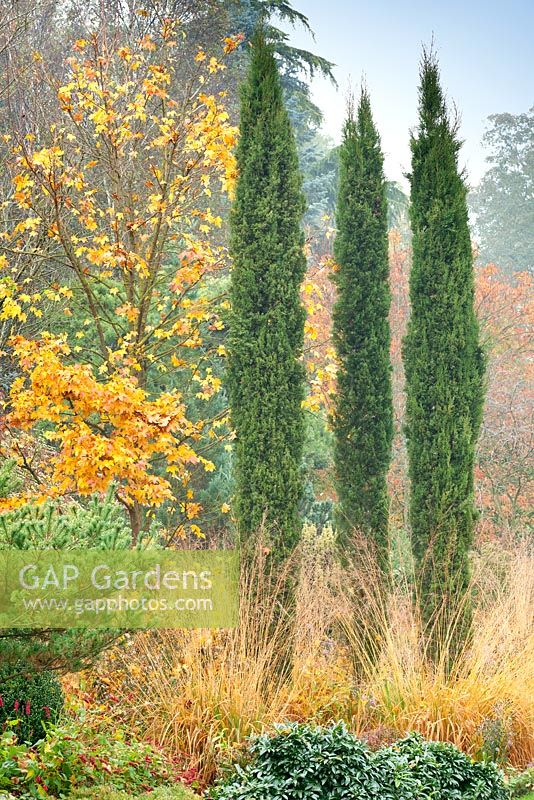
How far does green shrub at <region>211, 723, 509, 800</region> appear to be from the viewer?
12.1ft

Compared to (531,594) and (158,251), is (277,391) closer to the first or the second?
(158,251)

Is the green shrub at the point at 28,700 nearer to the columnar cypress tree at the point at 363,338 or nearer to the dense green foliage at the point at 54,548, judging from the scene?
the dense green foliage at the point at 54,548

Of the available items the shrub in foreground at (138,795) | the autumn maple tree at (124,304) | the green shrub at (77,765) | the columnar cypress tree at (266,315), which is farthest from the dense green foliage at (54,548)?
the columnar cypress tree at (266,315)

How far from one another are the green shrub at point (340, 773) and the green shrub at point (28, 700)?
0.99 meters

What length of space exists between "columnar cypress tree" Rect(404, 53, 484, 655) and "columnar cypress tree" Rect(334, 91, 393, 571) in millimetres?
271

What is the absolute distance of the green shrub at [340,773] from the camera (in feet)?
12.1

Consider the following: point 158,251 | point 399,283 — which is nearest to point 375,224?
point 158,251

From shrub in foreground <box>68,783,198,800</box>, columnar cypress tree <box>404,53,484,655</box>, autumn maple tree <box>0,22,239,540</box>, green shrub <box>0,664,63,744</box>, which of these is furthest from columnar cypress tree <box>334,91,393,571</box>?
shrub in foreground <box>68,783,198,800</box>

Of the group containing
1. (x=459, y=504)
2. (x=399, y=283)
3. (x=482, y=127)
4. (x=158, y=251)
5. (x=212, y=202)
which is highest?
(x=482, y=127)

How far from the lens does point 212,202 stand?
1215cm

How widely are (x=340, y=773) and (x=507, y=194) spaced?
76.6 feet

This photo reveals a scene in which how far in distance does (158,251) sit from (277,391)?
5.68 feet

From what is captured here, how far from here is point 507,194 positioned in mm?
24703

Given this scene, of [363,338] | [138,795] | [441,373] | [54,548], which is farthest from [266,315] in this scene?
[138,795]
